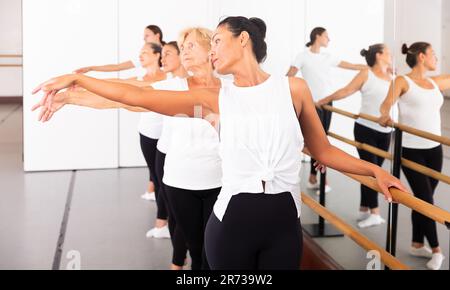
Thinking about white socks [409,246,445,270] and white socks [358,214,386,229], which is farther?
white socks [358,214,386,229]

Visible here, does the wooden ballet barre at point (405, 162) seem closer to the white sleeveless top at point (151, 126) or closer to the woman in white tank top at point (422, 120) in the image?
the woman in white tank top at point (422, 120)

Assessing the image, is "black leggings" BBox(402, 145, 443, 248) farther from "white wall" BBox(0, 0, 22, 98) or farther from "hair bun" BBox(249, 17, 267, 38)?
"white wall" BBox(0, 0, 22, 98)

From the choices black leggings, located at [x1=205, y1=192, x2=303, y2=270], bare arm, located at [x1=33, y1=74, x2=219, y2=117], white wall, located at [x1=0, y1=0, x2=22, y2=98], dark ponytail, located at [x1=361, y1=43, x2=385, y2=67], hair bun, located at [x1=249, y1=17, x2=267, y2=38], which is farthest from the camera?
white wall, located at [x1=0, y1=0, x2=22, y2=98]

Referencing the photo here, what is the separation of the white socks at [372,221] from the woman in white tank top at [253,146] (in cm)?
91

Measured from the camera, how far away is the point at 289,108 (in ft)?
7.43

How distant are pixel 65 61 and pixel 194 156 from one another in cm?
103

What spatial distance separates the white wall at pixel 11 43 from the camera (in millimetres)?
3164

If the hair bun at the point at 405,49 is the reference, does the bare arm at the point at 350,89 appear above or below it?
below

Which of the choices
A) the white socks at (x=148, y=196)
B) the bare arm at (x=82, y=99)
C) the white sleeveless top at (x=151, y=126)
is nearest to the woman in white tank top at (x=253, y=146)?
the bare arm at (x=82, y=99)

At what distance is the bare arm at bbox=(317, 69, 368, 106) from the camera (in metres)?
3.17

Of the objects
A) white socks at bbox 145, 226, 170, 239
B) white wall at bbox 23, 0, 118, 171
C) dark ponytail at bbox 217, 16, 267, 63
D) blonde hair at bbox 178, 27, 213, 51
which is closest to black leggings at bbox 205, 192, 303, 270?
dark ponytail at bbox 217, 16, 267, 63

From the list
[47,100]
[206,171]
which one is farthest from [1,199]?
[47,100]

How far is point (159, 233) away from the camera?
4.05 m

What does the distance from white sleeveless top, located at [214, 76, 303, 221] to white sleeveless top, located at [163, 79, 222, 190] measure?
0.53 metres
